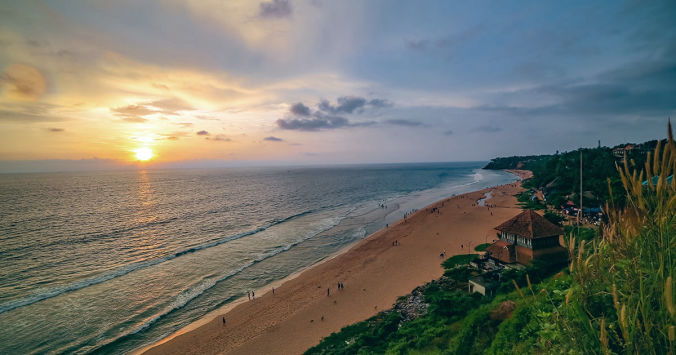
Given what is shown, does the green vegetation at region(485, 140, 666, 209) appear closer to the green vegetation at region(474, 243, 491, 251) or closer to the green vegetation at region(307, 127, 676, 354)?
the green vegetation at region(474, 243, 491, 251)

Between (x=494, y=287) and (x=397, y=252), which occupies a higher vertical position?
(x=494, y=287)

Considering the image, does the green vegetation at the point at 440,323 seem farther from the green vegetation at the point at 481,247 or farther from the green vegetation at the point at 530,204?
the green vegetation at the point at 530,204

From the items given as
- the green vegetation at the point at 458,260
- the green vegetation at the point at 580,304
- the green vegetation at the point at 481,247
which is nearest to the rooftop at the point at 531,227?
the green vegetation at the point at 580,304

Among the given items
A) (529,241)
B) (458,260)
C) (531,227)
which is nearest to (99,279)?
(458,260)

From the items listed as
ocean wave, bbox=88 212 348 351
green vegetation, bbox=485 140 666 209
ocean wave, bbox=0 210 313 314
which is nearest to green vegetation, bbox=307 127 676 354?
ocean wave, bbox=88 212 348 351

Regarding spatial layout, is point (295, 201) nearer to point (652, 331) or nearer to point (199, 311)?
point (199, 311)

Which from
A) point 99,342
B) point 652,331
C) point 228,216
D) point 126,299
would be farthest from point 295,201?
point 652,331

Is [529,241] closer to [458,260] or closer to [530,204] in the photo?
[458,260]
